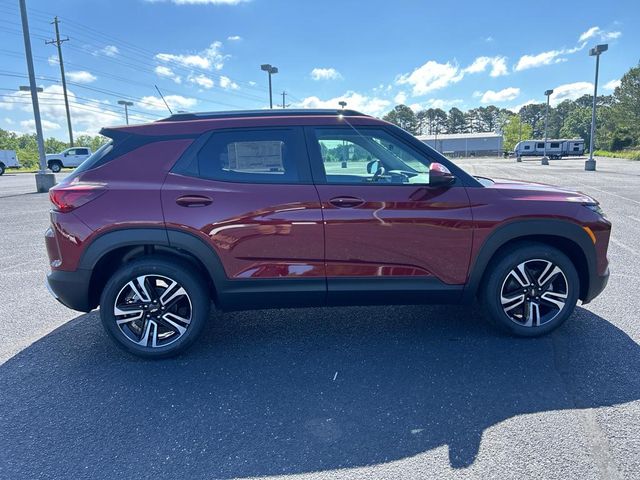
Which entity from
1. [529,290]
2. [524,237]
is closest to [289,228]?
[524,237]

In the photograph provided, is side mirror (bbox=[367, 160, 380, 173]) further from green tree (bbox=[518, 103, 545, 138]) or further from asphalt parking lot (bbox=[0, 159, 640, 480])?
green tree (bbox=[518, 103, 545, 138])

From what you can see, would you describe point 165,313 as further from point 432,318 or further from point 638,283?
point 638,283

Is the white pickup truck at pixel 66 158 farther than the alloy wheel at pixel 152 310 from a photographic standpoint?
Yes

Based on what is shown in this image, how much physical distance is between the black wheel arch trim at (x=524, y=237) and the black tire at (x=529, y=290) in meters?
0.10

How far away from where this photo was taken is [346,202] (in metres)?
3.14

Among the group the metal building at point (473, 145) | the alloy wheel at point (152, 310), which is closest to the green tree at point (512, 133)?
the metal building at point (473, 145)

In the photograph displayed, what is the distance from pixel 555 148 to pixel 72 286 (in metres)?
66.9

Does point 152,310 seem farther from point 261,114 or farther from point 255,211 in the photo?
point 261,114

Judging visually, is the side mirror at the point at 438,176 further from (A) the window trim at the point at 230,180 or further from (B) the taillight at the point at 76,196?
(B) the taillight at the point at 76,196

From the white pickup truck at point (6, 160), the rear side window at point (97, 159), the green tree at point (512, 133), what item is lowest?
the rear side window at point (97, 159)

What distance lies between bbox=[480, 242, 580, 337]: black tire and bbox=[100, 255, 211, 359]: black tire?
232cm

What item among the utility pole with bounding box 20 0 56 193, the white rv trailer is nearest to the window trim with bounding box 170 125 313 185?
the utility pole with bounding box 20 0 56 193

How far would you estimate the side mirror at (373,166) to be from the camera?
334cm

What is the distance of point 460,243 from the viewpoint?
10.7 ft
